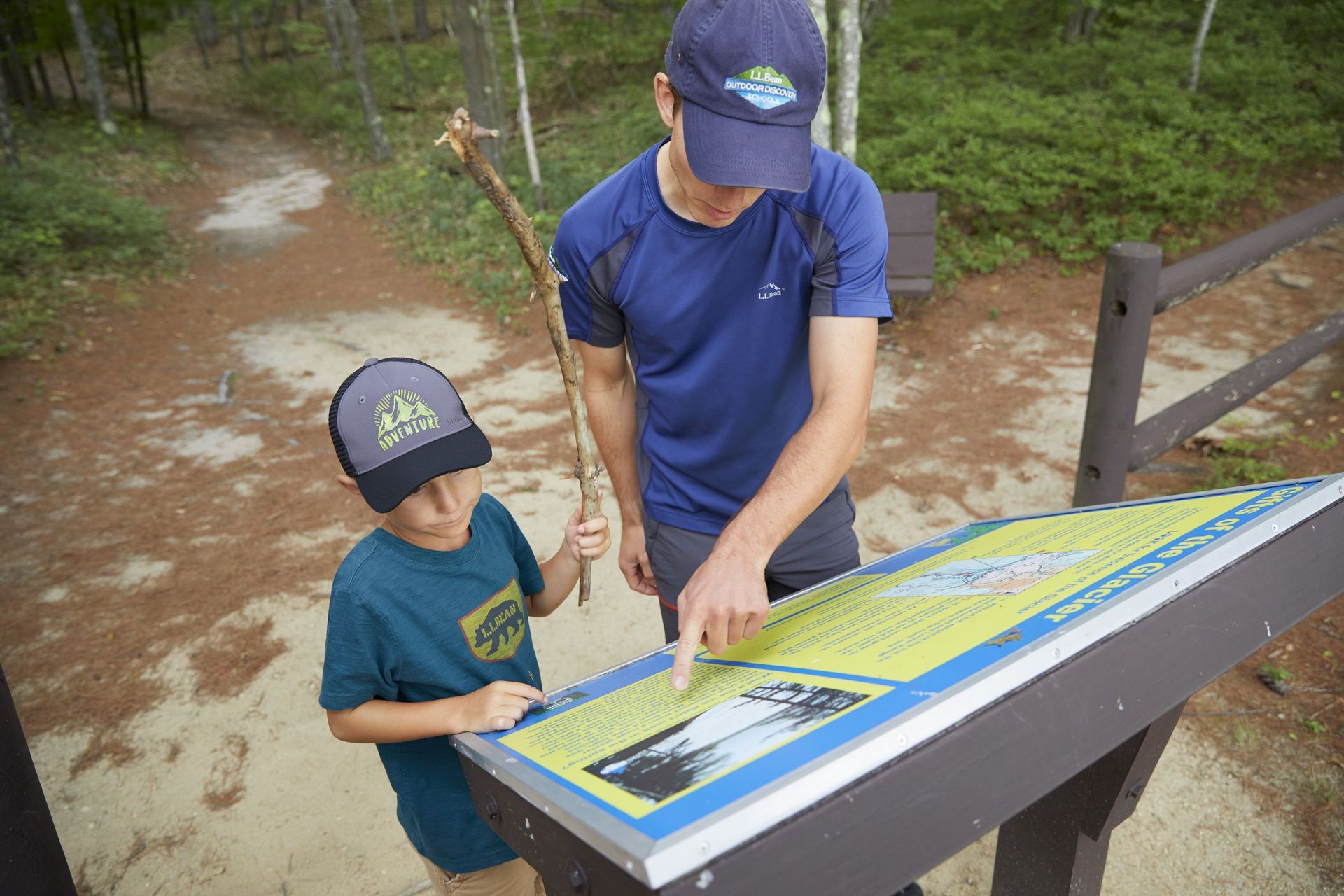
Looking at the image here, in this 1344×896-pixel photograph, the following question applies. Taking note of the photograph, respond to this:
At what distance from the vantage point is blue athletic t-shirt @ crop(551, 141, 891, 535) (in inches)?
72.2

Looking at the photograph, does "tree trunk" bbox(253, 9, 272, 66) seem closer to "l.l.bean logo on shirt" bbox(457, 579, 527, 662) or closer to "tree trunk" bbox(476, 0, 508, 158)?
"tree trunk" bbox(476, 0, 508, 158)

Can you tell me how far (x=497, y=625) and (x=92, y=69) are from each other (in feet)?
75.0

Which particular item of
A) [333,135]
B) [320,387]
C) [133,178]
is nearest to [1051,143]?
[320,387]

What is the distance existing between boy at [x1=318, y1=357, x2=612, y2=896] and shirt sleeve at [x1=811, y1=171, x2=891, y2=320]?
674 millimetres

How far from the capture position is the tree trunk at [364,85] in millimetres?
16688

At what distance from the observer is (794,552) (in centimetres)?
212

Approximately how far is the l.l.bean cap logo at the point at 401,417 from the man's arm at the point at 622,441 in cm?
66

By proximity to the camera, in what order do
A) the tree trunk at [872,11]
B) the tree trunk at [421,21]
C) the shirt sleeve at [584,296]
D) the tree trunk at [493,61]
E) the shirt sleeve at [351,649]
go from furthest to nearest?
the tree trunk at [421,21] < the tree trunk at [872,11] < the tree trunk at [493,61] < the shirt sleeve at [584,296] < the shirt sleeve at [351,649]

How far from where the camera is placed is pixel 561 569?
6.45 ft

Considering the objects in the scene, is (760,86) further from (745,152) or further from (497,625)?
(497,625)

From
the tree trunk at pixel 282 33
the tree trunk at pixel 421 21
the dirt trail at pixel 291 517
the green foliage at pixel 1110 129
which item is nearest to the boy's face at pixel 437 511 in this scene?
the dirt trail at pixel 291 517

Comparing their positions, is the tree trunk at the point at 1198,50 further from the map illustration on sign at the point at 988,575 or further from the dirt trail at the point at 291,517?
the map illustration on sign at the point at 988,575

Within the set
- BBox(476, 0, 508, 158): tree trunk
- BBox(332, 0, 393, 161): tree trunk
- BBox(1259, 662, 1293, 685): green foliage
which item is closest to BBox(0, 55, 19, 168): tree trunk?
BBox(332, 0, 393, 161): tree trunk

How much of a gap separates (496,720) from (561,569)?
0.65 metres
